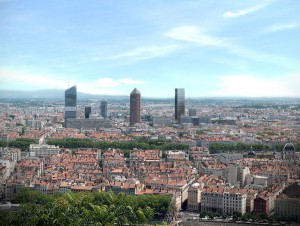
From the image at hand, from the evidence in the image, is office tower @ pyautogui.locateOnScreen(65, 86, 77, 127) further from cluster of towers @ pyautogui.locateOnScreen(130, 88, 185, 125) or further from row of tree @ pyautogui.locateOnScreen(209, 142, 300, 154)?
row of tree @ pyautogui.locateOnScreen(209, 142, 300, 154)

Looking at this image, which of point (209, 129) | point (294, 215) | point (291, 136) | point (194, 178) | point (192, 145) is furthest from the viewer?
point (209, 129)

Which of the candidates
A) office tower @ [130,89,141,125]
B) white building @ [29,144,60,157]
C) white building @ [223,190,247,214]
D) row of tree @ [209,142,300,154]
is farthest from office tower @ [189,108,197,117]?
white building @ [223,190,247,214]

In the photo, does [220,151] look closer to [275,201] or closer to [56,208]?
[275,201]

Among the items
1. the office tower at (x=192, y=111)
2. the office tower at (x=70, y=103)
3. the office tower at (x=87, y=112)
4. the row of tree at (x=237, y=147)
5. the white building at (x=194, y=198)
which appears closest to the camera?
the white building at (x=194, y=198)

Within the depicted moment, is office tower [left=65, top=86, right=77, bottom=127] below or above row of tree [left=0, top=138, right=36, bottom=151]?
above

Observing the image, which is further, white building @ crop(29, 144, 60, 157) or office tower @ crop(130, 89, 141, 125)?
office tower @ crop(130, 89, 141, 125)

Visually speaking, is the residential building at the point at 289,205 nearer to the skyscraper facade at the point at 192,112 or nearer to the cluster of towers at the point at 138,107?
the cluster of towers at the point at 138,107

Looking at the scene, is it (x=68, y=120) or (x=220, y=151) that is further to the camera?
(x=68, y=120)

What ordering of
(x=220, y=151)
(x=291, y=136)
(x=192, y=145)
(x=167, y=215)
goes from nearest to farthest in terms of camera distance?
(x=167, y=215) < (x=291, y=136) < (x=220, y=151) < (x=192, y=145)

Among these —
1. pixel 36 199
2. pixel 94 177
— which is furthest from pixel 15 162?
pixel 36 199

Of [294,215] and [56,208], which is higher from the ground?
[56,208]

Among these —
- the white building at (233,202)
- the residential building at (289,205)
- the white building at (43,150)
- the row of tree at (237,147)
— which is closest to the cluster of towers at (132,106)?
the row of tree at (237,147)
